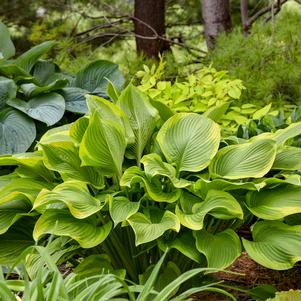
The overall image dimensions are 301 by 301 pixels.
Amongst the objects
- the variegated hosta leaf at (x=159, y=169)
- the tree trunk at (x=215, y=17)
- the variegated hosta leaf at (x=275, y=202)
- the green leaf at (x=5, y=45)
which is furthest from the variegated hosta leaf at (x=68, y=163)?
the tree trunk at (x=215, y=17)

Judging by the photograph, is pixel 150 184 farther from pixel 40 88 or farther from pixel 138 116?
pixel 40 88

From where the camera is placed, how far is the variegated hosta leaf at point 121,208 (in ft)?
7.65

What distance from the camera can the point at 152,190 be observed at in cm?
246

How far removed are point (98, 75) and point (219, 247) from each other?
2141 mm

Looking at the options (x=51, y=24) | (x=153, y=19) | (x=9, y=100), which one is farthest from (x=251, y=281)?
(x=51, y=24)

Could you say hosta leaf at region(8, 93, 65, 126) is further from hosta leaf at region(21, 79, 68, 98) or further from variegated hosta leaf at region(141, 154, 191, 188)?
variegated hosta leaf at region(141, 154, 191, 188)

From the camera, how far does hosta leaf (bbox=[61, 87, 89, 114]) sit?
3.92 meters

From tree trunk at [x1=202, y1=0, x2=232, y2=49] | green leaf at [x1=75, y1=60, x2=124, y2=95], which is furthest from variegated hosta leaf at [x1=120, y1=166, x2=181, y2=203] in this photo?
tree trunk at [x1=202, y1=0, x2=232, y2=49]

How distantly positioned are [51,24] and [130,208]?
7280mm

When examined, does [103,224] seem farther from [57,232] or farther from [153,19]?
[153,19]

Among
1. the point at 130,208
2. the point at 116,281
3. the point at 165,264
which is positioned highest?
the point at 130,208

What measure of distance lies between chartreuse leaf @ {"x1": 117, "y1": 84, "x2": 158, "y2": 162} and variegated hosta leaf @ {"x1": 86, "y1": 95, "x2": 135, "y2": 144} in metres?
0.05

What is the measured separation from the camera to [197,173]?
8.57 ft

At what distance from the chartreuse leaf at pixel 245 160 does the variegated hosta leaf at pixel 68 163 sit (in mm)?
521
